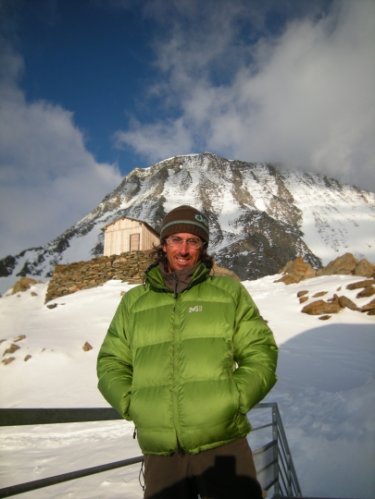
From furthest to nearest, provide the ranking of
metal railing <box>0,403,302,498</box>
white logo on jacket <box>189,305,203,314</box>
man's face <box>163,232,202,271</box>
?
man's face <box>163,232,202,271</box> < white logo on jacket <box>189,305,203,314</box> < metal railing <box>0,403,302,498</box>

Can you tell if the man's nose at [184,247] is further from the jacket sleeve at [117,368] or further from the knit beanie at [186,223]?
the jacket sleeve at [117,368]

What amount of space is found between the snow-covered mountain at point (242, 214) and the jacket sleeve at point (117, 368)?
5972 centimetres

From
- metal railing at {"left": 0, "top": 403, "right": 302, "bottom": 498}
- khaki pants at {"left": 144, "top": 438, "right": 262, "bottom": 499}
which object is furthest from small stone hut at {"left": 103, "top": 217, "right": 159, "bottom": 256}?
khaki pants at {"left": 144, "top": 438, "right": 262, "bottom": 499}

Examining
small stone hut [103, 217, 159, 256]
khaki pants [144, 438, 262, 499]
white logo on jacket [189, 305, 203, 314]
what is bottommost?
khaki pants [144, 438, 262, 499]

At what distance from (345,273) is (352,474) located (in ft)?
59.4

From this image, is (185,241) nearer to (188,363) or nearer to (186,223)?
(186,223)

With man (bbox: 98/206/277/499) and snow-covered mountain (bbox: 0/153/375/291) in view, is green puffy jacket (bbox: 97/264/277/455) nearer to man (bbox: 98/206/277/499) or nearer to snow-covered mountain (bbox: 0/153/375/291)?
man (bbox: 98/206/277/499)

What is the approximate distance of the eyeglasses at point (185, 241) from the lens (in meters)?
2.46

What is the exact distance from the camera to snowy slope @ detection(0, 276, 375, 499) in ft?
16.0

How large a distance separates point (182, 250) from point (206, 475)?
1.31 meters

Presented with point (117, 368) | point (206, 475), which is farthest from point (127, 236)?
point (206, 475)

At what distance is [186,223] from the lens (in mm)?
2467

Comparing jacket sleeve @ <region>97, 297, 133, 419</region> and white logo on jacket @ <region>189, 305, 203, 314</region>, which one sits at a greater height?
white logo on jacket @ <region>189, 305, 203, 314</region>

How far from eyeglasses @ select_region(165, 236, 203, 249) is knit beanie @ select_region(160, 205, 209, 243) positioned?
4cm
